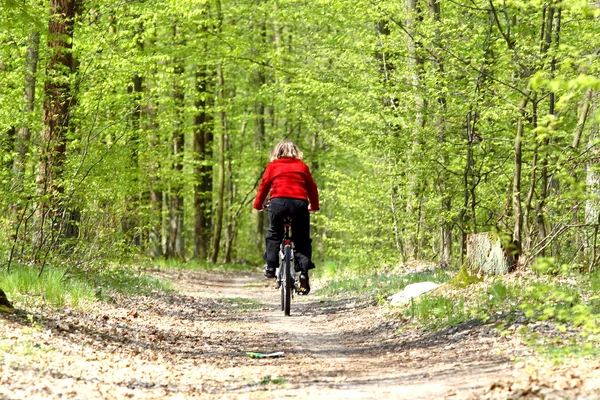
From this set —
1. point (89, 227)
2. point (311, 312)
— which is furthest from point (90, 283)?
point (311, 312)

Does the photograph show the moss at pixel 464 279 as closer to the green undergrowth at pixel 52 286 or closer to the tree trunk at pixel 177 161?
the green undergrowth at pixel 52 286

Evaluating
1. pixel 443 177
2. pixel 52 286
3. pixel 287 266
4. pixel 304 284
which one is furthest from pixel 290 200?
pixel 443 177

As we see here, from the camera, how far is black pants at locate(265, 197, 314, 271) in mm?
10180

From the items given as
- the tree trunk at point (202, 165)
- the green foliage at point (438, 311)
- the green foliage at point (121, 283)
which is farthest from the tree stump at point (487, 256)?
the tree trunk at point (202, 165)

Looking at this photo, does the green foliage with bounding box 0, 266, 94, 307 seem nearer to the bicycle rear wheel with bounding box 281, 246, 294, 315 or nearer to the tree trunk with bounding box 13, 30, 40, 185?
the tree trunk with bounding box 13, 30, 40, 185

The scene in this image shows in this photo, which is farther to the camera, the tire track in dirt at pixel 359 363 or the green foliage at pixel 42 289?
the green foliage at pixel 42 289

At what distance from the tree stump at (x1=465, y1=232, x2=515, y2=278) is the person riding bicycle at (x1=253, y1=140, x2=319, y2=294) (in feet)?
7.55

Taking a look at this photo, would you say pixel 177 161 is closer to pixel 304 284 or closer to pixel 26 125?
pixel 26 125

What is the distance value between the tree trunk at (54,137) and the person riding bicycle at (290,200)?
2943 mm

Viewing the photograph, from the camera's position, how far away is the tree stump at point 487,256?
32.2ft

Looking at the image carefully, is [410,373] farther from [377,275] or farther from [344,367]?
[377,275]

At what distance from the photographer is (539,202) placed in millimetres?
9633

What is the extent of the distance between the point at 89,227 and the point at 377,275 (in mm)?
6216

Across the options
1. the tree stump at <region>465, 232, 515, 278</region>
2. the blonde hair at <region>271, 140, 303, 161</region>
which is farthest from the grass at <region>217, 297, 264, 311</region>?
the tree stump at <region>465, 232, 515, 278</region>
